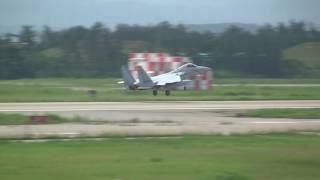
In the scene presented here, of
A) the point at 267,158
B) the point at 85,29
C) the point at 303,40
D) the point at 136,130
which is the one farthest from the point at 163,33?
the point at 267,158

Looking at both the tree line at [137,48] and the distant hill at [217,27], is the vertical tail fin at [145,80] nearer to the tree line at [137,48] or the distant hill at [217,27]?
the tree line at [137,48]

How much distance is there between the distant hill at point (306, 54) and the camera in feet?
311

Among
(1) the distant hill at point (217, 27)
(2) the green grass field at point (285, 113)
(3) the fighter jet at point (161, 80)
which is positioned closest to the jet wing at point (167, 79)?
(3) the fighter jet at point (161, 80)

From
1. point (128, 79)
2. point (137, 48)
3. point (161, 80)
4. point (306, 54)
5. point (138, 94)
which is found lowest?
point (138, 94)

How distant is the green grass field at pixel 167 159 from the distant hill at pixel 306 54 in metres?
78.2

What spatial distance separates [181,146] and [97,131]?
528 centimetres

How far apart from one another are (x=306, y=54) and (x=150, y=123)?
78.3 metres

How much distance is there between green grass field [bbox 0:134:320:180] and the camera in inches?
447

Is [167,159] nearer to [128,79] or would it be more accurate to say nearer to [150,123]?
[150,123]

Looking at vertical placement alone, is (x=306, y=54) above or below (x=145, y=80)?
above

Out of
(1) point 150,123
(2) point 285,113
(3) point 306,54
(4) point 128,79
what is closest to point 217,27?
(3) point 306,54

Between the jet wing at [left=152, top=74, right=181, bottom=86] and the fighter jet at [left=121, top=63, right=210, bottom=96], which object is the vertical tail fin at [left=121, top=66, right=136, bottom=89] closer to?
the fighter jet at [left=121, top=63, right=210, bottom=96]

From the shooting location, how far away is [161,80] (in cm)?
5422

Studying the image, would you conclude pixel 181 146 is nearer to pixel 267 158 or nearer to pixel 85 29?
pixel 267 158
